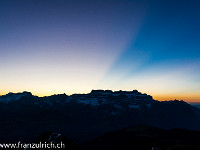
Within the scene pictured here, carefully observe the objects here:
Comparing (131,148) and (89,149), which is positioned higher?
(131,148)

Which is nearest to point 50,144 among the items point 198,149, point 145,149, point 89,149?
point 198,149

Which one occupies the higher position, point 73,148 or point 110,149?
point 73,148

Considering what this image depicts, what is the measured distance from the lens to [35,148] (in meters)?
34.3

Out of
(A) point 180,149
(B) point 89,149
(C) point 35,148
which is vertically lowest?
(B) point 89,149

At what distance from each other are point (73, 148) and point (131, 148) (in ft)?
316

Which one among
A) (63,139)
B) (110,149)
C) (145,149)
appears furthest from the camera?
(110,149)

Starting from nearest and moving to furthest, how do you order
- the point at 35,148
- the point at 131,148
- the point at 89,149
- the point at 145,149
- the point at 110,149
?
1. the point at 35,148
2. the point at 145,149
3. the point at 131,148
4. the point at 110,149
5. the point at 89,149

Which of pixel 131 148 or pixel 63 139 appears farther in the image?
pixel 131 148

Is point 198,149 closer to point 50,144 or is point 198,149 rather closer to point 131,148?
point 50,144

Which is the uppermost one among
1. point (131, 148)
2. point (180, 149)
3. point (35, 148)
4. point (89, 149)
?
point (35, 148)

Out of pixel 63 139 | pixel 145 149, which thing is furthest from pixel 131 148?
pixel 63 139

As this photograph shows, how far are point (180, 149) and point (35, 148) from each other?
3389 centimetres

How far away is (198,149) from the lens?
1515 inches

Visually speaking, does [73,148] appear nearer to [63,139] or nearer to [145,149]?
[63,139]
